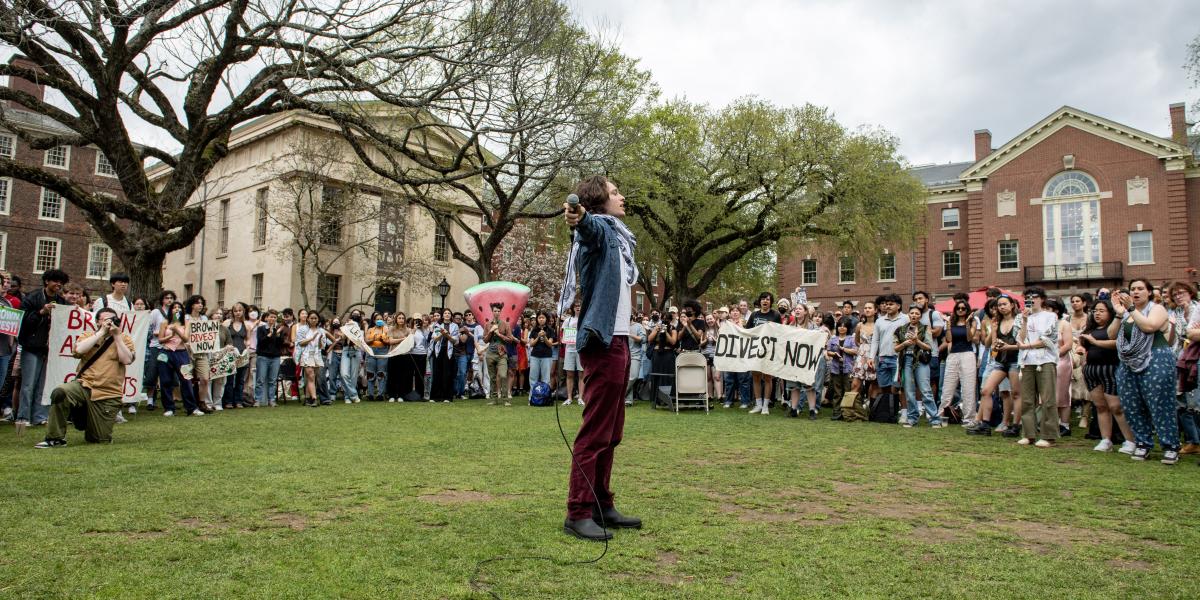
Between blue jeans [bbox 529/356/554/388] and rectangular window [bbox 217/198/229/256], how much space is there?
3208 centimetres

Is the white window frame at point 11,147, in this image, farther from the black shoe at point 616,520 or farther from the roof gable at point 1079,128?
the roof gable at point 1079,128

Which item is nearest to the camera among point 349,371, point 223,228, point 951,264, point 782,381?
point 782,381

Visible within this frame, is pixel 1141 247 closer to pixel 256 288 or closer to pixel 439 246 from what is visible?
pixel 439 246

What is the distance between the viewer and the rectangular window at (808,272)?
2127 inches

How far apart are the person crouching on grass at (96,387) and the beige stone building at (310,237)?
2269 centimetres

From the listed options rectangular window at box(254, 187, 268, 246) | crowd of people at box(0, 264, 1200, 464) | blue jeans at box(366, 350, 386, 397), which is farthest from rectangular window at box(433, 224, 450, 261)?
blue jeans at box(366, 350, 386, 397)

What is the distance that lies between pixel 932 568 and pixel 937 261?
5178 cm

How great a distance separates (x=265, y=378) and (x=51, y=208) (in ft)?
124

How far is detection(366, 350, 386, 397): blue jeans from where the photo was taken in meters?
16.4

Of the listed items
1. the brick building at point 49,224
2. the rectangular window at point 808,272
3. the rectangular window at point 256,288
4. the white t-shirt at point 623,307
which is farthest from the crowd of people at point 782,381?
the rectangular window at point 808,272

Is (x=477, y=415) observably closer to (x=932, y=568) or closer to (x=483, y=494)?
(x=483, y=494)

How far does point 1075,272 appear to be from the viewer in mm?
44750

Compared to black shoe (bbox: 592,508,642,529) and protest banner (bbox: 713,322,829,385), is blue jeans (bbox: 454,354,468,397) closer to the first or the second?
protest banner (bbox: 713,322,829,385)

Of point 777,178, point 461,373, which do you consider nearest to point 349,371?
point 461,373
